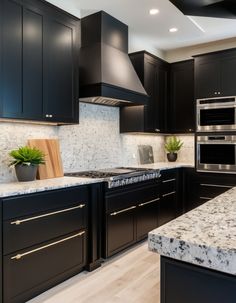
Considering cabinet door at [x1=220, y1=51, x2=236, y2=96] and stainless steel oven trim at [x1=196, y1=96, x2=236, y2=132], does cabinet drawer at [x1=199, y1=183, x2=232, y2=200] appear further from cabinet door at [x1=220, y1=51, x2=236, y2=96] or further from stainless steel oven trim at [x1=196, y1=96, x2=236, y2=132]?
cabinet door at [x1=220, y1=51, x2=236, y2=96]

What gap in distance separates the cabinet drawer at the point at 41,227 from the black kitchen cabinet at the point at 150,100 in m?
1.94

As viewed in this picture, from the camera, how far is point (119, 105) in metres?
4.20

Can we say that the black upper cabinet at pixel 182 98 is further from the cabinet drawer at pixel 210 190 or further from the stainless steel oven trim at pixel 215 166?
the cabinet drawer at pixel 210 190

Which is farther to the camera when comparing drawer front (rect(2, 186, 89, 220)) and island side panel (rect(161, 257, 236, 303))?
drawer front (rect(2, 186, 89, 220))

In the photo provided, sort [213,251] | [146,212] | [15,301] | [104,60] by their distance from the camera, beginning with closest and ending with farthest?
[213,251] < [15,301] < [104,60] < [146,212]

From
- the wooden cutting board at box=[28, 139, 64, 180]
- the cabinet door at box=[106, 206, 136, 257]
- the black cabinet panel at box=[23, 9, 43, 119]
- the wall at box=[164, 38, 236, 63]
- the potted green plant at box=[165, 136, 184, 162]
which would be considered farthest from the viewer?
the potted green plant at box=[165, 136, 184, 162]

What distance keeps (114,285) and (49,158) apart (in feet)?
4.74

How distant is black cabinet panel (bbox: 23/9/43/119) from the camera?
2506mm

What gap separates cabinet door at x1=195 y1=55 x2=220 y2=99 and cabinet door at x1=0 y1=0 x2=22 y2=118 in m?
3.03

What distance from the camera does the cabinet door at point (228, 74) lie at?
4211 millimetres

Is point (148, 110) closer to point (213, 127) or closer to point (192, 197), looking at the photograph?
point (213, 127)

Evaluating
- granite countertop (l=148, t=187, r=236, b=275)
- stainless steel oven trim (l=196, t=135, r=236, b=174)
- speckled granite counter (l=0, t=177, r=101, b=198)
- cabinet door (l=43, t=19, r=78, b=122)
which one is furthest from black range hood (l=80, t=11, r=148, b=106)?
granite countertop (l=148, t=187, r=236, b=275)

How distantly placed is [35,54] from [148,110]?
2237 mm

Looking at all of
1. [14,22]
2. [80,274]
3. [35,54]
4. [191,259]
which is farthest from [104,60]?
[191,259]
